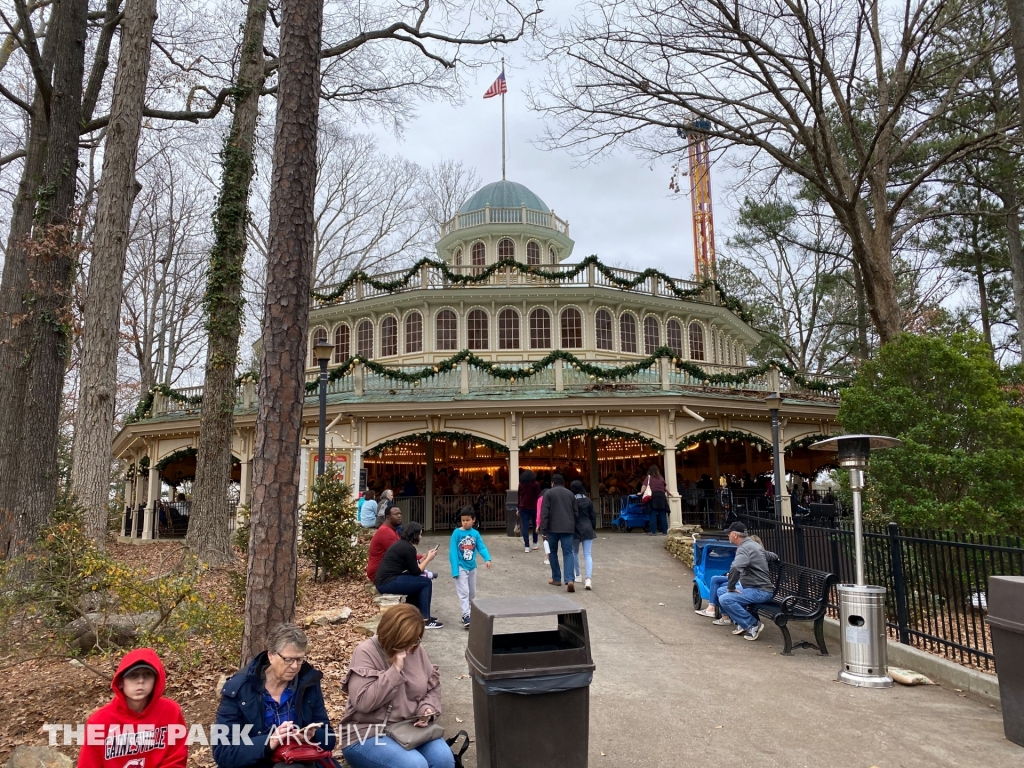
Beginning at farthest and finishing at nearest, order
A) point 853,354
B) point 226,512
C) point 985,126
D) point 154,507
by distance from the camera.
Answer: point 853,354 < point 154,507 < point 985,126 < point 226,512

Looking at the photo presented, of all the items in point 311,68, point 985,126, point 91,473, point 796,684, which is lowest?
point 796,684

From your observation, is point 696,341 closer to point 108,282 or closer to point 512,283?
point 512,283

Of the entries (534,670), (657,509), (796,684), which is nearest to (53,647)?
(534,670)

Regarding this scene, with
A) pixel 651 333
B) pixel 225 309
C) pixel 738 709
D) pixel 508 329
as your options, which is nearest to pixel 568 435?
pixel 508 329

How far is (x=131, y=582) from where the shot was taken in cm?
584

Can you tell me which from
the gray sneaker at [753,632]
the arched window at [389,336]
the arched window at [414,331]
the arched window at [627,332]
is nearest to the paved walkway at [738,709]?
the gray sneaker at [753,632]

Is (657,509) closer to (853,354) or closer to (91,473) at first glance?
(91,473)

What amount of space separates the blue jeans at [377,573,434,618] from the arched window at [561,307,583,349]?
16.0 metres

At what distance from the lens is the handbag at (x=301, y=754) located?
3500 millimetres

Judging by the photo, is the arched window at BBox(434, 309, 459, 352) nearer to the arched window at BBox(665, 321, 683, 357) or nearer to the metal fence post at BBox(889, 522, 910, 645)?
the arched window at BBox(665, 321, 683, 357)

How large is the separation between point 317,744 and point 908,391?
10.5 meters

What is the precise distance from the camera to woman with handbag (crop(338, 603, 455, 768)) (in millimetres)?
3789

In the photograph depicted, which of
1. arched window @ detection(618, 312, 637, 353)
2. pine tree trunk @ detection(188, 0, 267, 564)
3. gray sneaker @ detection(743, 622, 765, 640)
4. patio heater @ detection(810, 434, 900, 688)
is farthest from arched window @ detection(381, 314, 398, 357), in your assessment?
patio heater @ detection(810, 434, 900, 688)

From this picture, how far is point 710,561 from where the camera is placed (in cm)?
952
